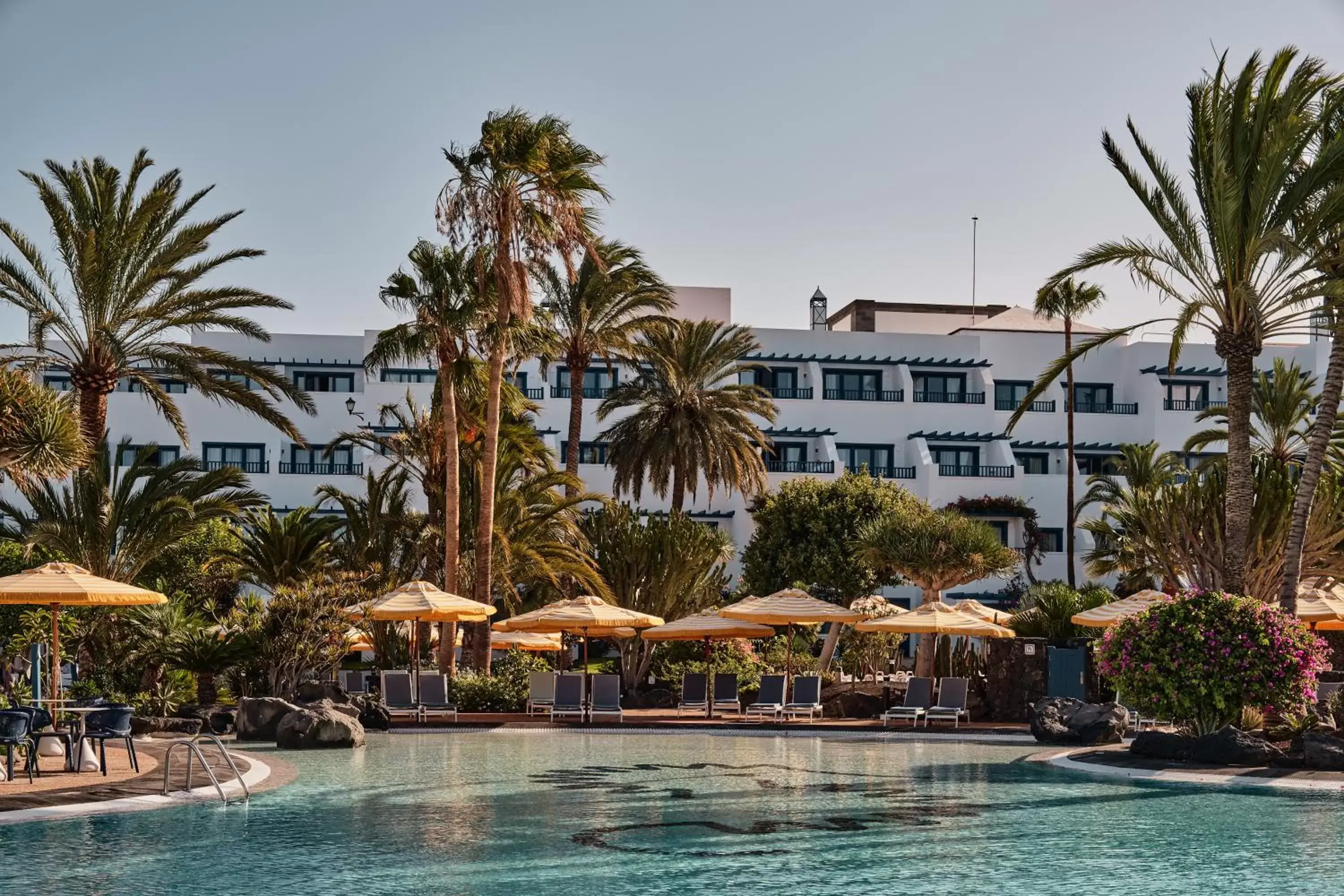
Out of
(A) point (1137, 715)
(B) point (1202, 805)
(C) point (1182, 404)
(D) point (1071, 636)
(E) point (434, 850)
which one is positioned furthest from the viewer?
(C) point (1182, 404)

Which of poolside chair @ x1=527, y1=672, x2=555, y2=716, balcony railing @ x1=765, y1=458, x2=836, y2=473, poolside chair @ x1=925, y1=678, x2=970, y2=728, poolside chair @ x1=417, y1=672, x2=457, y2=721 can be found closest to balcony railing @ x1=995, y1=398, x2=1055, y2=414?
balcony railing @ x1=765, y1=458, x2=836, y2=473

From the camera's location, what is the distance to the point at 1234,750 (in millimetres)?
19047

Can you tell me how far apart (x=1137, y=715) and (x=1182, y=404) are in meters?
41.2

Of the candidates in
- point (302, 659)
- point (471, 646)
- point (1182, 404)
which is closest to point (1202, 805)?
point (302, 659)

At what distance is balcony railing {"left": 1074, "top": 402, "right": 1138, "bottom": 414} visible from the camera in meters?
63.6

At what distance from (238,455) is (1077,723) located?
4403 centimetres

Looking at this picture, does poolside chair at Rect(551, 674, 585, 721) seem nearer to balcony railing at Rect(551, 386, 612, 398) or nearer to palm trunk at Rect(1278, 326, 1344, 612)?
palm trunk at Rect(1278, 326, 1344, 612)

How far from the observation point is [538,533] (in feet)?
114

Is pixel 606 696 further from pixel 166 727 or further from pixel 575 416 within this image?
pixel 575 416

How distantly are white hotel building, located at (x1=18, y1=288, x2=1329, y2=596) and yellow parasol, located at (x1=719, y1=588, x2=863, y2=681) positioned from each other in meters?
29.0

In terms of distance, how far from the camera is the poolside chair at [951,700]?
88.9ft

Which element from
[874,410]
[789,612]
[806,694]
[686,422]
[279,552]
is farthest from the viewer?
[874,410]

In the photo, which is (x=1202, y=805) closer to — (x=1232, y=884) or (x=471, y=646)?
(x=1232, y=884)

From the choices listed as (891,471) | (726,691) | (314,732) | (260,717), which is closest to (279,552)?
(260,717)
